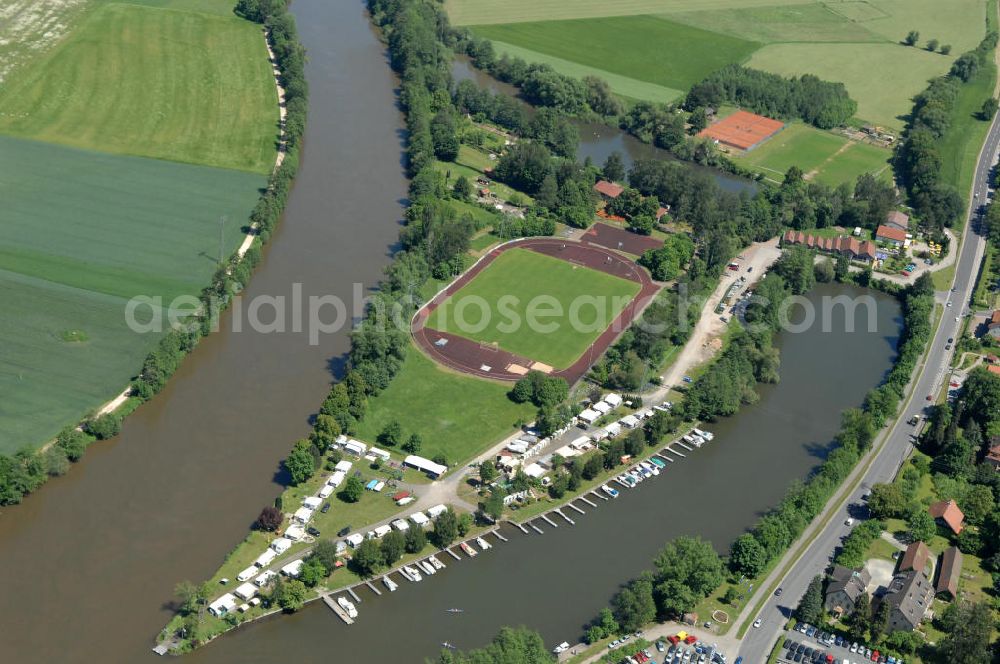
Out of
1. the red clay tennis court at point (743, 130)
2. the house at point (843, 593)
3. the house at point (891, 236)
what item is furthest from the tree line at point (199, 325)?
the house at point (891, 236)

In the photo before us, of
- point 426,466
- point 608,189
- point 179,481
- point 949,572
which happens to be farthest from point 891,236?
point 179,481

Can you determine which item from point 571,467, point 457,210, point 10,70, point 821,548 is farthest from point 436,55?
point 821,548

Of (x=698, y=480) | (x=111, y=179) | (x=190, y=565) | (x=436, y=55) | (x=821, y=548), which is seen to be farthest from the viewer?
(x=436, y=55)

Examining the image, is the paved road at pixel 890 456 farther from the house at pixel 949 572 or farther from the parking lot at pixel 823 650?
the house at pixel 949 572

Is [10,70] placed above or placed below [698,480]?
above

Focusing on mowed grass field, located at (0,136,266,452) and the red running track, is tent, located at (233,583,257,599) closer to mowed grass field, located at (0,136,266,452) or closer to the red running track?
mowed grass field, located at (0,136,266,452)

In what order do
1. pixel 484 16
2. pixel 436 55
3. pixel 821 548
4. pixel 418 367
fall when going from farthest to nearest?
pixel 484 16 < pixel 436 55 < pixel 418 367 < pixel 821 548

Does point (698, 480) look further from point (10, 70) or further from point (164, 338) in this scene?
point (10, 70)
